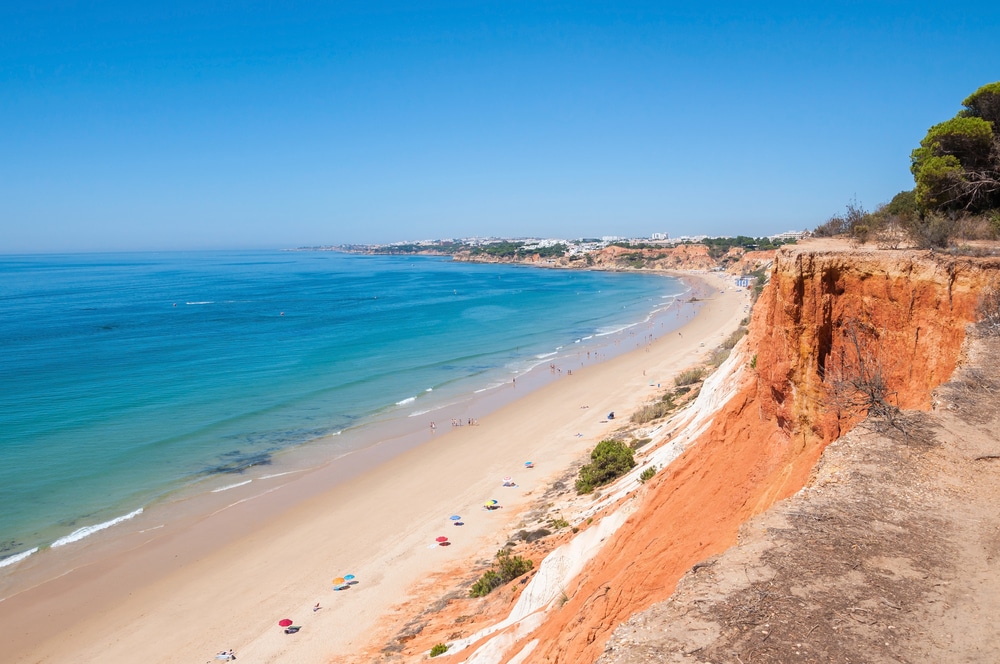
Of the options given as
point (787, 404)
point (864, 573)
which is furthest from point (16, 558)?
point (864, 573)

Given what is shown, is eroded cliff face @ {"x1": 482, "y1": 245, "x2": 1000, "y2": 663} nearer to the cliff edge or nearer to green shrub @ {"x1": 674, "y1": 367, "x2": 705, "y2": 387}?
the cliff edge

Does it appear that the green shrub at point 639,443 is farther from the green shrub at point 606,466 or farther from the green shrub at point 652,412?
the green shrub at point 652,412

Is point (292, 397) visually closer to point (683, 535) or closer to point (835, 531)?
point (683, 535)

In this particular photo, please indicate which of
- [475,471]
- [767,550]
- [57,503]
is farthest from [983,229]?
[57,503]

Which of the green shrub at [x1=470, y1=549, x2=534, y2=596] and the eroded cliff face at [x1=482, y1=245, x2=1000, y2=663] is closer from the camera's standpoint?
the eroded cliff face at [x1=482, y1=245, x2=1000, y2=663]

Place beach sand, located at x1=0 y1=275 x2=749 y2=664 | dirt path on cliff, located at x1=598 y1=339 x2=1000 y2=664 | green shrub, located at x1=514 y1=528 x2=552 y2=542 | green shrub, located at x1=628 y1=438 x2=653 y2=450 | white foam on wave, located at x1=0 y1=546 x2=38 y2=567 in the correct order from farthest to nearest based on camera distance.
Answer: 1. green shrub, located at x1=628 y1=438 x2=653 y2=450
2. white foam on wave, located at x1=0 y1=546 x2=38 y2=567
3. green shrub, located at x1=514 y1=528 x2=552 y2=542
4. beach sand, located at x1=0 y1=275 x2=749 y2=664
5. dirt path on cliff, located at x1=598 y1=339 x2=1000 y2=664

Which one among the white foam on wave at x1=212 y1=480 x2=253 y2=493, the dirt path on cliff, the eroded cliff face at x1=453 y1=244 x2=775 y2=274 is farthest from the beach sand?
the eroded cliff face at x1=453 y1=244 x2=775 y2=274

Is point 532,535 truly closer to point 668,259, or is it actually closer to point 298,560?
point 298,560
